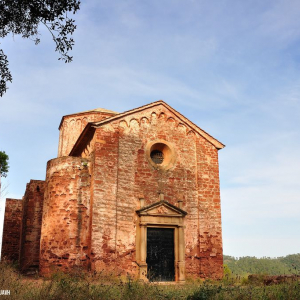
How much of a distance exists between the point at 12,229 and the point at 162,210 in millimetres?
12008

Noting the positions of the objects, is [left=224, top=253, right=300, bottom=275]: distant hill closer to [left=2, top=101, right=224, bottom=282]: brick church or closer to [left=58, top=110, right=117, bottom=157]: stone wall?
[left=2, top=101, right=224, bottom=282]: brick church

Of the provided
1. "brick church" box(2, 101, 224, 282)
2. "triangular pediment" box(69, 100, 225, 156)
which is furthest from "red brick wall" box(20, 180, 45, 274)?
"triangular pediment" box(69, 100, 225, 156)

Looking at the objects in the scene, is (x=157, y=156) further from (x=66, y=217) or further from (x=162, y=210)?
(x=66, y=217)

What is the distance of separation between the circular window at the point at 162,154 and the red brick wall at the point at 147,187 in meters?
0.25

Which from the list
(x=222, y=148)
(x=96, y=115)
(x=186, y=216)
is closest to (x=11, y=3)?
(x=186, y=216)

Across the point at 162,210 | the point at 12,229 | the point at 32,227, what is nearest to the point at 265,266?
the point at 162,210

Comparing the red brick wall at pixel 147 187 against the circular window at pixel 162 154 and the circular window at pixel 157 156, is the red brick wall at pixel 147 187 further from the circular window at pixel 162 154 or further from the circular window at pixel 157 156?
the circular window at pixel 157 156

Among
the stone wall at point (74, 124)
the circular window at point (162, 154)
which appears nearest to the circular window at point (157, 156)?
the circular window at point (162, 154)

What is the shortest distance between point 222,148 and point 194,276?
6188mm

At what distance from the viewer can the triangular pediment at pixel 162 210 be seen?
15172mm

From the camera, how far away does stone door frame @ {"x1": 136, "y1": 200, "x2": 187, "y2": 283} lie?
48.6 ft

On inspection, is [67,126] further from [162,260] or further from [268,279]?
[268,279]

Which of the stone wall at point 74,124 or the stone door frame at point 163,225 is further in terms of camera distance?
the stone wall at point 74,124

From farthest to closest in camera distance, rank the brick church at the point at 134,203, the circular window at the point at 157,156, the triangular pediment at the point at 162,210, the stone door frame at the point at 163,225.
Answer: the circular window at the point at 157,156
the triangular pediment at the point at 162,210
the stone door frame at the point at 163,225
the brick church at the point at 134,203
